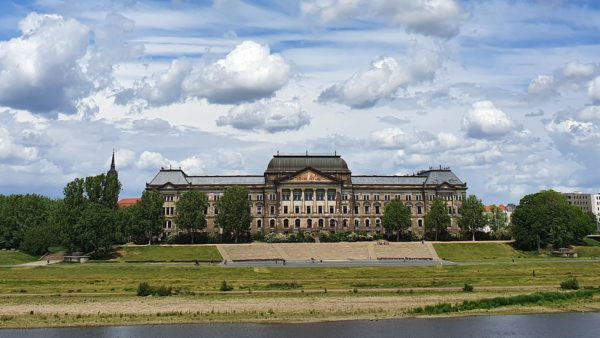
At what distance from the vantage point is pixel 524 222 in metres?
131

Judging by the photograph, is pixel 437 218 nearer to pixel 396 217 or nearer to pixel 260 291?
pixel 396 217

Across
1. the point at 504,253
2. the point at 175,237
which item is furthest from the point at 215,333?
the point at 175,237

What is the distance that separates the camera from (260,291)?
7069 centimetres

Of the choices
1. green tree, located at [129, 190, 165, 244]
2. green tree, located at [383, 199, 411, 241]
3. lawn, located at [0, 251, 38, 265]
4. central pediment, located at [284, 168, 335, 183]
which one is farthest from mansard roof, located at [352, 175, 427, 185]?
lawn, located at [0, 251, 38, 265]

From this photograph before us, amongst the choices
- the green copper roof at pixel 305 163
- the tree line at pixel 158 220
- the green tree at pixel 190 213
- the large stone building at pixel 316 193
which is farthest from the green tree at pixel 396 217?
the green tree at pixel 190 213

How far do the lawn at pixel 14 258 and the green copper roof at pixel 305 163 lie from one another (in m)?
62.1

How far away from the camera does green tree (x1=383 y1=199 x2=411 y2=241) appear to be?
147500 mm

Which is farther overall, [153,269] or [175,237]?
[175,237]

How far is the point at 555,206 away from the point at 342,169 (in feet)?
171

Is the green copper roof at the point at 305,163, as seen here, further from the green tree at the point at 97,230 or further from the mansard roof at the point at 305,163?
the green tree at the point at 97,230

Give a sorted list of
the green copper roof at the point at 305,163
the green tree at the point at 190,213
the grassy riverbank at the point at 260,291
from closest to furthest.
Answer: the grassy riverbank at the point at 260,291
the green tree at the point at 190,213
the green copper roof at the point at 305,163

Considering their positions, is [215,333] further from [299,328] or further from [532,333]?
[532,333]

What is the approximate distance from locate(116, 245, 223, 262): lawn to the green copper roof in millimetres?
37433

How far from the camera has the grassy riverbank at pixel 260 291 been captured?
179 ft
